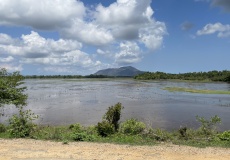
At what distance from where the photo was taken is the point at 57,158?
33.9ft

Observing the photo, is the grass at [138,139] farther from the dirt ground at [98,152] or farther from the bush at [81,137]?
the dirt ground at [98,152]

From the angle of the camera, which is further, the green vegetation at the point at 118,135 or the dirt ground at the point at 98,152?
the green vegetation at the point at 118,135

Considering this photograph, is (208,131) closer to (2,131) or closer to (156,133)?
(156,133)

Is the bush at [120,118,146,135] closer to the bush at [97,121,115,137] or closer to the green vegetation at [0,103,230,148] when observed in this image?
the green vegetation at [0,103,230,148]

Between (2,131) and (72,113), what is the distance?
16182 mm

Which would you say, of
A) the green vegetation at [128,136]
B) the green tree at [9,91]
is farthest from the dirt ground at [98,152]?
the green tree at [9,91]

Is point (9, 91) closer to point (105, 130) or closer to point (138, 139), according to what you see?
point (105, 130)

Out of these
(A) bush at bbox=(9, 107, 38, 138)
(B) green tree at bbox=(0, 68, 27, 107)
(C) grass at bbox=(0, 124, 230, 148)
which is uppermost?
(B) green tree at bbox=(0, 68, 27, 107)

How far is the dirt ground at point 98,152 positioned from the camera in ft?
34.7

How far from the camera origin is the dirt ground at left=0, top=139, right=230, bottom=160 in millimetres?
10570

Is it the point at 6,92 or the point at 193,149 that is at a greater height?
the point at 6,92

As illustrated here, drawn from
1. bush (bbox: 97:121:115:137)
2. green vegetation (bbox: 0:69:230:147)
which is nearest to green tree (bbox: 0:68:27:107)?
green vegetation (bbox: 0:69:230:147)

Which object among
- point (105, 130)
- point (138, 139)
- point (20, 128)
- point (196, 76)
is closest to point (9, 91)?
point (20, 128)

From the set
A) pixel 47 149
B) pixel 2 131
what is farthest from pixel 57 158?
pixel 2 131
